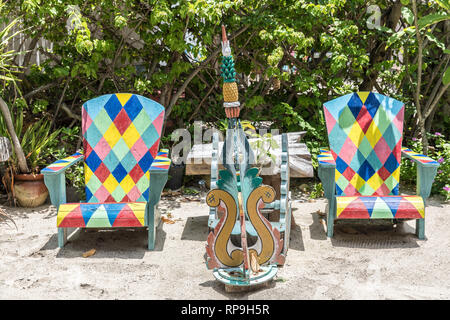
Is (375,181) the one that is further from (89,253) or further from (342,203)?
(89,253)

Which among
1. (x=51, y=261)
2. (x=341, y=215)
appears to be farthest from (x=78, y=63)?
(x=341, y=215)

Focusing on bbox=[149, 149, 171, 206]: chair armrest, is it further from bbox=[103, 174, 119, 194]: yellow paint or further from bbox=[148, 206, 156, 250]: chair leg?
bbox=[103, 174, 119, 194]: yellow paint

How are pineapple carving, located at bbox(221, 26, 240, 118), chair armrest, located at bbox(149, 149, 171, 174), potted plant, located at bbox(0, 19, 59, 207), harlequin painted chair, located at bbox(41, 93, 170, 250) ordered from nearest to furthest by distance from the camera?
pineapple carving, located at bbox(221, 26, 240, 118) → chair armrest, located at bbox(149, 149, 171, 174) → harlequin painted chair, located at bbox(41, 93, 170, 250) → potted plant, located at bbox(0, 19, 59, 207)

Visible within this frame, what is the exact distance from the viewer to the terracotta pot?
430 cm

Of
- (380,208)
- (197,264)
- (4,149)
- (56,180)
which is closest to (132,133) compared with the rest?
(56,180)

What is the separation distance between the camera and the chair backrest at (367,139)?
369 centimetres

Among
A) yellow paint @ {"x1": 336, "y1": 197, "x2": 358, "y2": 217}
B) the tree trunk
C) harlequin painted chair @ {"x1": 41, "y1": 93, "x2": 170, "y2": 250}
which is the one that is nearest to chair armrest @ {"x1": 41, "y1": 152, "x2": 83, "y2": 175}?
harlequin painted chair @ {"x1": 41, "y1": 93, "x2": 170, "y2": 250}

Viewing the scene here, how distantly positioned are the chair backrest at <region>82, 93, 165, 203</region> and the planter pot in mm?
1190

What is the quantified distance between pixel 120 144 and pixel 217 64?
1968 millimetres

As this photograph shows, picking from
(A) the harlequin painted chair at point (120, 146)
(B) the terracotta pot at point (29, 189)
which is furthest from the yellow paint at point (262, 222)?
(B) the terracotta pot at point (29, 189)

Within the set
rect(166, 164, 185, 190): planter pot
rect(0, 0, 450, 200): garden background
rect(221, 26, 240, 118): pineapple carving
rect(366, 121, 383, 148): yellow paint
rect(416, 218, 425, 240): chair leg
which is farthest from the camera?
rect(166, 164, 185, 190): planter pot

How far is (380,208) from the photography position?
3236 millimetres

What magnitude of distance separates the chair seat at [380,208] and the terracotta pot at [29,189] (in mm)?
2701
